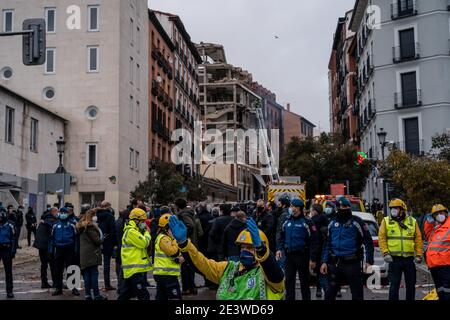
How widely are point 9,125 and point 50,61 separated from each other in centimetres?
952

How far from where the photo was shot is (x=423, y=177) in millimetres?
20484

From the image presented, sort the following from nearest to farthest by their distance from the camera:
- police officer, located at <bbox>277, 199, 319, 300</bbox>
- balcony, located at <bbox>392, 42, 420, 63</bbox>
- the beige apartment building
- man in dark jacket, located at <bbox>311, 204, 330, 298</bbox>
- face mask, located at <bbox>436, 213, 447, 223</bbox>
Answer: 1. face mask, located at <bbox>436, 213, 447, 223</bbox>
2. police officer, located at <bbox>277, 199, 319, 300</bbox>
3. man in dark jacket, located at <bbox>311, 204, 330, 298</bbox>
4. the beige apartment building
5. balcony, located at <bbox>392, 42, 420, 63</bbox>

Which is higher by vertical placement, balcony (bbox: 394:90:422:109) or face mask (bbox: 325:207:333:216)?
balcony (bbox: 394:90:422:109)

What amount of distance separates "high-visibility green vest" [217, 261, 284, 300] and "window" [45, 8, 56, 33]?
3627cm

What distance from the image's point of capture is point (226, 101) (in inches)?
3519

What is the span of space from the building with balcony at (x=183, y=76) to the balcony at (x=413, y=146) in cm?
1725

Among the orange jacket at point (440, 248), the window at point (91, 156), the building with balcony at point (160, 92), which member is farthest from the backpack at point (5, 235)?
the building with balcony at point (160, 92)

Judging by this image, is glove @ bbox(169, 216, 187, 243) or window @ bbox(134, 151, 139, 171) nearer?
glove @ bbox(169, 216, 187, 243)

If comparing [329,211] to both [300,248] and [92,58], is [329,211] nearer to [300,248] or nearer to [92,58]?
[300,248]

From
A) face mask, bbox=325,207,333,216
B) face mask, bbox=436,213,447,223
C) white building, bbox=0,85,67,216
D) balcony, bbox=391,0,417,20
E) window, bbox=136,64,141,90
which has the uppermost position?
balcony, bbox=391,0,417,20

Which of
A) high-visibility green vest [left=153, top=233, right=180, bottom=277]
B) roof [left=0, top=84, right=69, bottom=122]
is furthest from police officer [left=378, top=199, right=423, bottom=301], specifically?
roof [left=0, top=84, right=69, bottom=122]

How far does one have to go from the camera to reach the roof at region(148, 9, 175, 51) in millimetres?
47525

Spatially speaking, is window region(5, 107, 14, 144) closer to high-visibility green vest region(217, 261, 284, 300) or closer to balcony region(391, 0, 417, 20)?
balcony region(391, 0, 417, 20)

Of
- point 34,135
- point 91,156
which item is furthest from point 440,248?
point 91,156
